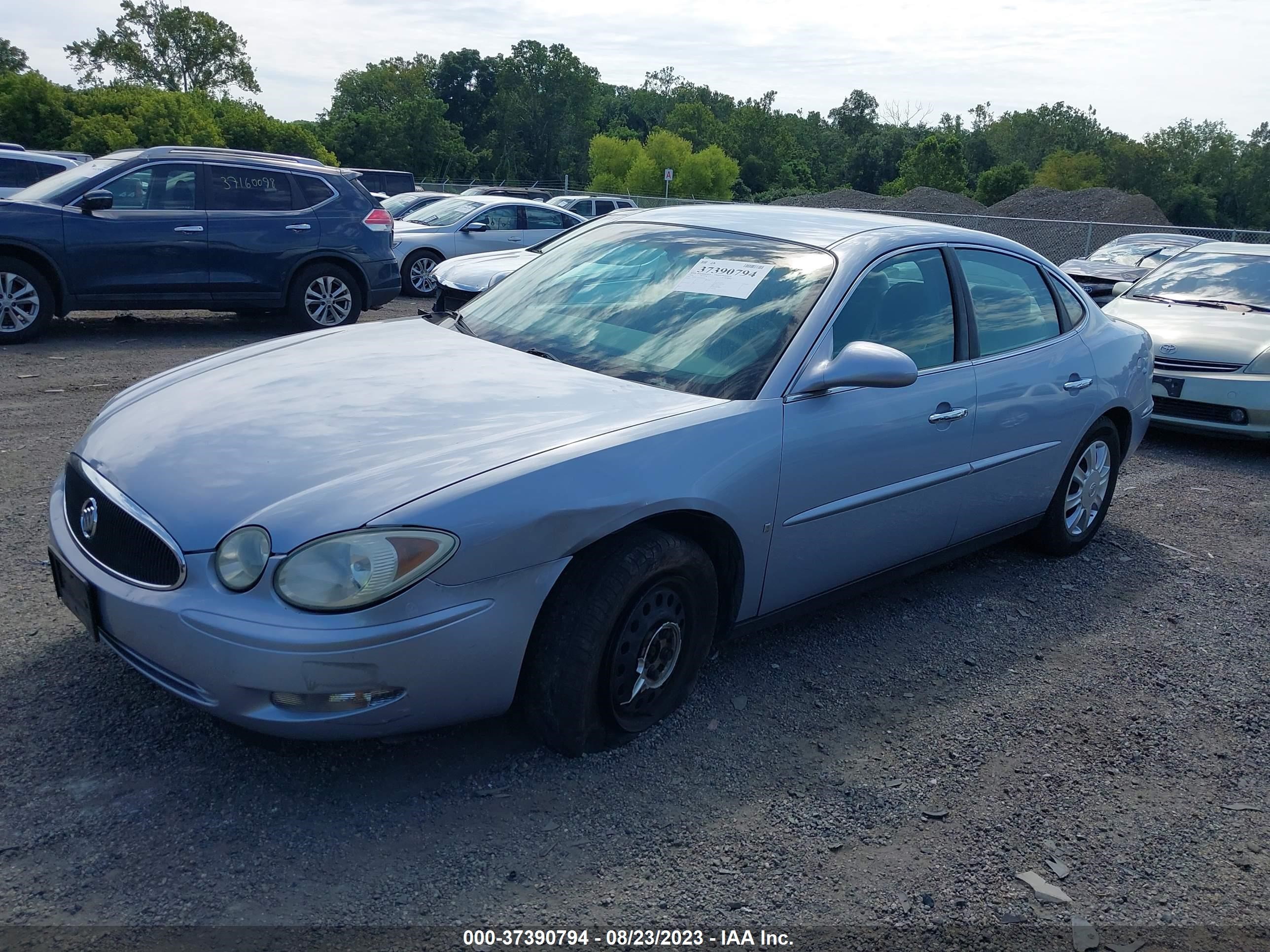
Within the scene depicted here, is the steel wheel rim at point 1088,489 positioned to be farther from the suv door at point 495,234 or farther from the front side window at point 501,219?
the front side window at point 501,219

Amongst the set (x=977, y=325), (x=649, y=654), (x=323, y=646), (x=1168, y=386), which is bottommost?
(x=649, y=654)

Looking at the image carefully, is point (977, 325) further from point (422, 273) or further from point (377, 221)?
point (422, 273)

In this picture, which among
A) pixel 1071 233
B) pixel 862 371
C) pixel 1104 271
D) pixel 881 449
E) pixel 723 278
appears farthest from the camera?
pixel 1071 233

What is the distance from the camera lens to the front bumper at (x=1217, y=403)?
769 cm

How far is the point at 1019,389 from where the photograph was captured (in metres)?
4.60

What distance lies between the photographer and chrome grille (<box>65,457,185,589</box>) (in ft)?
9.19

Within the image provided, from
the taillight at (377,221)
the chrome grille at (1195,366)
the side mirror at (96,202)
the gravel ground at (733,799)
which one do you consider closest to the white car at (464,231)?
the taillight at (377,221)

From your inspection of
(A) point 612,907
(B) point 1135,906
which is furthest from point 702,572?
(B) point 1135,906

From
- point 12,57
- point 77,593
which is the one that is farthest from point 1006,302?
point 12,57

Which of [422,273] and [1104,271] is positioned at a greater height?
[1104,271]

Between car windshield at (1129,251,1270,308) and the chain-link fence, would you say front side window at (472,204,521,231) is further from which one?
car windshield at (1129,251,1270,308)

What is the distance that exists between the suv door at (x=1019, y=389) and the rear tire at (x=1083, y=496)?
0.46 ft

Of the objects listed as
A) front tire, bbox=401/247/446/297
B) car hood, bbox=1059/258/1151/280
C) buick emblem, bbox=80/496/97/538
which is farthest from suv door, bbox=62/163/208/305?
car hood, bbox=1059/258/1151/280

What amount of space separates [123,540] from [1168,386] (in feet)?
24.7
